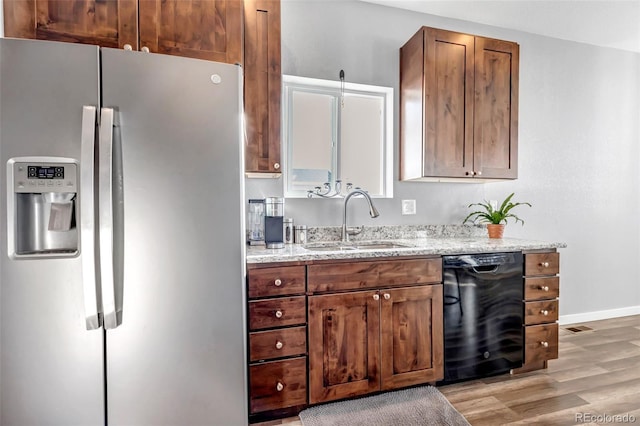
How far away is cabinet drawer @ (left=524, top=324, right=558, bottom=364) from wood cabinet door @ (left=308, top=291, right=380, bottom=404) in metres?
1.12

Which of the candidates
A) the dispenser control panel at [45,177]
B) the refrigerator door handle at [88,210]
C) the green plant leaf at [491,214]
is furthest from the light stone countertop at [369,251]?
the dispenser control panel at [45,177]

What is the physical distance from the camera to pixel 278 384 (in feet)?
5.54

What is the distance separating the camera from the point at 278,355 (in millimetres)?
A: 1685

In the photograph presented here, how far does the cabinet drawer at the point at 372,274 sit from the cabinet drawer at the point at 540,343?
845 mm

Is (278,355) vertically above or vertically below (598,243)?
below

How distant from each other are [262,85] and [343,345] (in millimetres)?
1576

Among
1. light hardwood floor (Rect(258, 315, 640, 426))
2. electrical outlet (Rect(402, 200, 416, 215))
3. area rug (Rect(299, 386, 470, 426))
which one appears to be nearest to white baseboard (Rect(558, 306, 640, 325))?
light hardwood floor (Rect(258, 315, 640, 426))

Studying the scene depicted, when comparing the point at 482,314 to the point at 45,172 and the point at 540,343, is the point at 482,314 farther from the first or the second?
the point at 45,172

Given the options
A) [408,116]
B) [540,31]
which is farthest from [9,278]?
[540,31]

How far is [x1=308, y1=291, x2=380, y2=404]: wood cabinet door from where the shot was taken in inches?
68.8

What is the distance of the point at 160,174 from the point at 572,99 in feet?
12.2

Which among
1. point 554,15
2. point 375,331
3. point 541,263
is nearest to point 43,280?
point 375,331

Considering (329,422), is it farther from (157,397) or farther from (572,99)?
(572,99)

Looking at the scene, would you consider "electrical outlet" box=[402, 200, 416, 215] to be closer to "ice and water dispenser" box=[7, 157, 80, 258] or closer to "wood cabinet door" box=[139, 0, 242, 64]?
"wood cabinet door" box=[139, 0, 242, 64]
